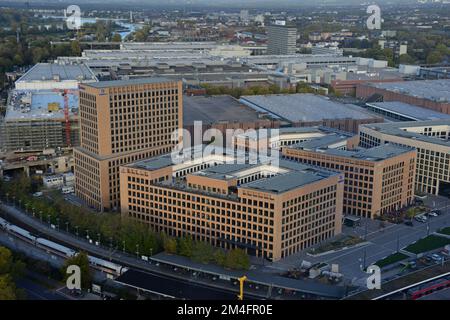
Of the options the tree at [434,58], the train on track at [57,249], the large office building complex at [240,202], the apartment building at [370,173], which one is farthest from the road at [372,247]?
the tree at [434,58]

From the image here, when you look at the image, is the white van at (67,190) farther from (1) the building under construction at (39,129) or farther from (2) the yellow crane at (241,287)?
(2) the yellow crane at (241,287)

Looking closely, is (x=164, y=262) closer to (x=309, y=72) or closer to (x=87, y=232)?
(x=87, y=232)

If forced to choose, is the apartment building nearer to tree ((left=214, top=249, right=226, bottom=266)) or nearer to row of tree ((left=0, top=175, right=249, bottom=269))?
row of tree ((left=0, top=175, right=249, bottom=269))

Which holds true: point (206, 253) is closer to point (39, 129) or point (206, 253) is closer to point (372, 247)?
point (372, 247)

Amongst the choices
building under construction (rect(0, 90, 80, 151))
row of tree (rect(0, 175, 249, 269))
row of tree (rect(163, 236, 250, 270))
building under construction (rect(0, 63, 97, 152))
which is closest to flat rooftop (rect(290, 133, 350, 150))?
row of tree (rect(163, 236, 250, 270))
